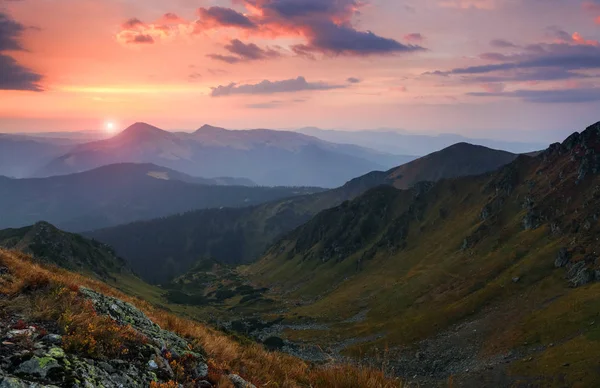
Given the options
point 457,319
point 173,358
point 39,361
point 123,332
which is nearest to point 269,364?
point 173,358

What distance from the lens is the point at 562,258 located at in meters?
79.7

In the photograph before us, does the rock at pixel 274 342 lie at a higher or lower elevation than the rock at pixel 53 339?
lower

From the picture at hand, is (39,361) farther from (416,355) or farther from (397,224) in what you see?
(397,224)

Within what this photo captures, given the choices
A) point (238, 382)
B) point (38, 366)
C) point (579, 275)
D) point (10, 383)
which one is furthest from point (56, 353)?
point (579, 275)

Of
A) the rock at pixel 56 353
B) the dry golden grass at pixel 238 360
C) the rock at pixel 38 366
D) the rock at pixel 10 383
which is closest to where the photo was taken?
the rock at pixel 10 383

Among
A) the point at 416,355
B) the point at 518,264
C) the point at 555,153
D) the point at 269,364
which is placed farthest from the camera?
the point at 555,153

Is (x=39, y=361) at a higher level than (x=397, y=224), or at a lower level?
higher

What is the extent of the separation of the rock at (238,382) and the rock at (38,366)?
4.06 metres

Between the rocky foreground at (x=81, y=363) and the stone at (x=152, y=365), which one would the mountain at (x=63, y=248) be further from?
the stone at (x=152, y=365)

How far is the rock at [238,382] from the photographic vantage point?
372 inches

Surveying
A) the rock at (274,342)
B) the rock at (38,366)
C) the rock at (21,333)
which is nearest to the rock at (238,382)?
the rock at (38,366)

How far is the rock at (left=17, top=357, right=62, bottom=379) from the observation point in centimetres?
699

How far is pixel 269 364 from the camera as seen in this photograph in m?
12.2

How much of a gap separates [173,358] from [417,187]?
7908 inches
